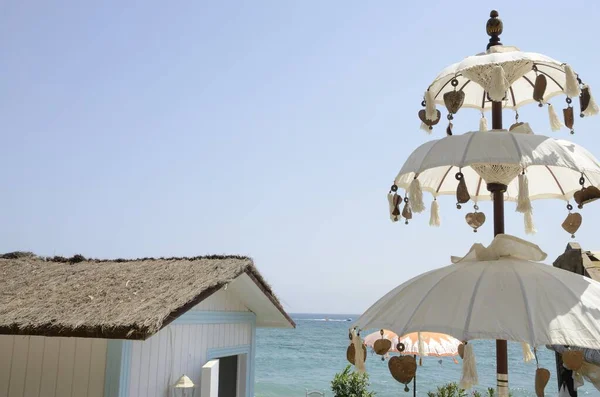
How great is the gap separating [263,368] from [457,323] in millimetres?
42943

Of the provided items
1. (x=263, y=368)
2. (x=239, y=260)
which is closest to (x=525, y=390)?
(x=263, y=368)

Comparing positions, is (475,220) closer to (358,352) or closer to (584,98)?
(584,98)

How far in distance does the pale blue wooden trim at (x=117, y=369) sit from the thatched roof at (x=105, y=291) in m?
0.44

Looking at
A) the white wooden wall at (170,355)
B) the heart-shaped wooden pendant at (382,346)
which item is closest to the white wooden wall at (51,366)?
the white wooden wall at (170,355)

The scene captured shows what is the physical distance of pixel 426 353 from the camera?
10.3 m

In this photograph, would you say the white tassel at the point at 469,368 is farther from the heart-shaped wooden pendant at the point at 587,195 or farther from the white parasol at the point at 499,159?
the heart-shaped wooden pendant at the point at 587,195

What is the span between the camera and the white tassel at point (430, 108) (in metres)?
4.00

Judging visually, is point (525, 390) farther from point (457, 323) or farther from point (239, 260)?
point (457, 323)

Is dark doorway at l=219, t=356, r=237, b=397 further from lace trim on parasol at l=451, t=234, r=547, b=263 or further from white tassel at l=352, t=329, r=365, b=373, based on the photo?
lace trim on parasol at l=451, t=234, r=547, b=263

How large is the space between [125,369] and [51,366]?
943 millimetres

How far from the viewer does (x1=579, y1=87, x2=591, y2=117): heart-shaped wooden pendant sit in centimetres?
383

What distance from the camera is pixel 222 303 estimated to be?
736cm

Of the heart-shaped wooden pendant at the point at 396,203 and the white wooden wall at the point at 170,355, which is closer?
the heart-shaped wooden pendant at the point at 396,203

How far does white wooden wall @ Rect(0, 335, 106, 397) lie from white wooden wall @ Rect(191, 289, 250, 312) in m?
1.42
